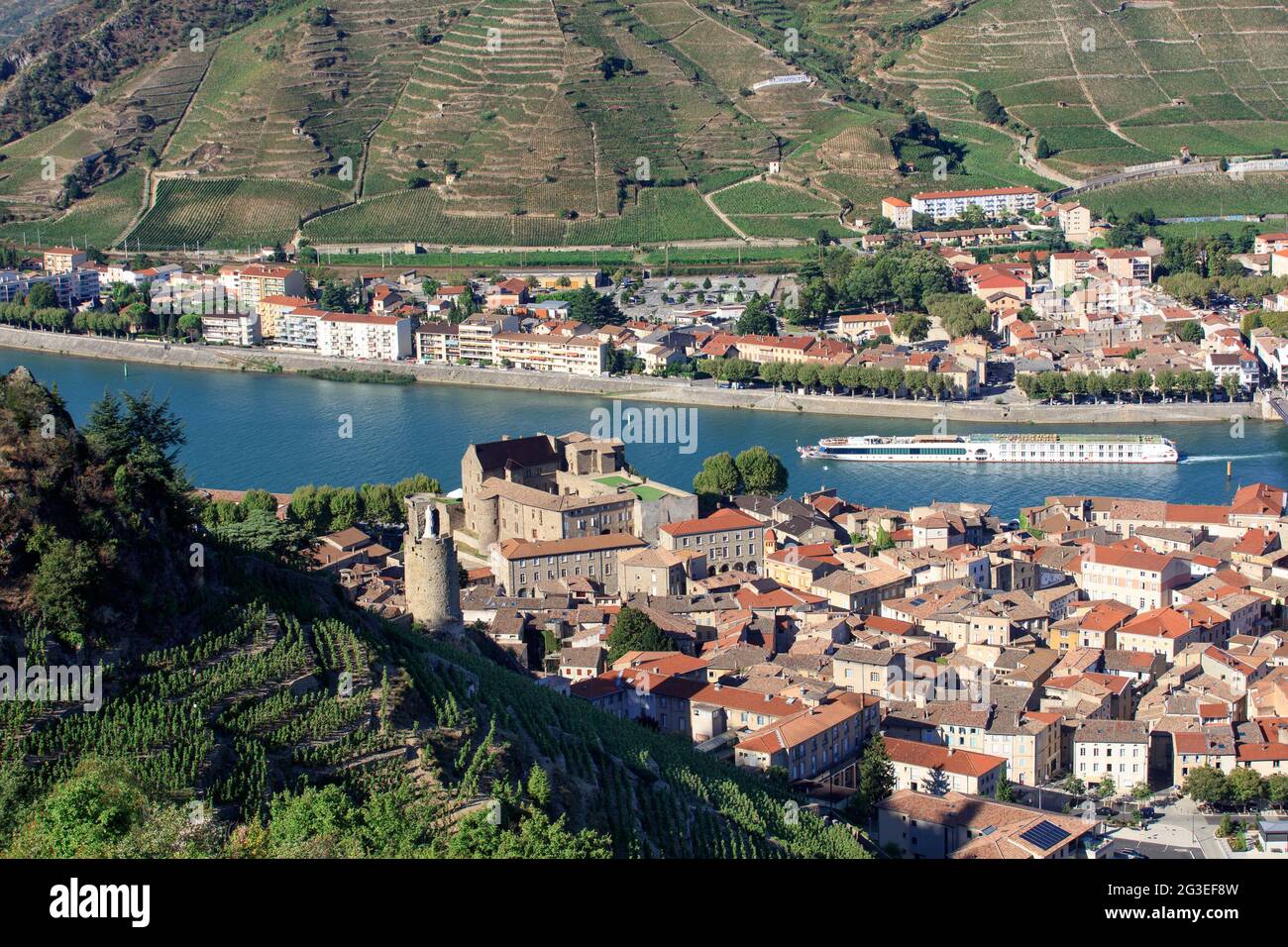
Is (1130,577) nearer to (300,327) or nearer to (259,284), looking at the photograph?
(300,327)

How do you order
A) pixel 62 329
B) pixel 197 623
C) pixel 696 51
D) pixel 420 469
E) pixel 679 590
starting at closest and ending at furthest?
pixel 197 623 → pixel 679 590 → pixel 420 469 → pixel 62 329 → pixel 696 51

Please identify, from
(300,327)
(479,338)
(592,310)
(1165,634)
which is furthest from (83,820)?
(300,327)

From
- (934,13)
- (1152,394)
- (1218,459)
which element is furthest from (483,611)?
(934,13)

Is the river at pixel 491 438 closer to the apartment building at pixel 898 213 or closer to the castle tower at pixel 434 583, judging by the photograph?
the castle tower at pixel 434 583

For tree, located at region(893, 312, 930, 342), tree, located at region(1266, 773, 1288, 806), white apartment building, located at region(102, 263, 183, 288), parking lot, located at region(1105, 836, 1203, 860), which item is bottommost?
parking lot, located at region(1105, 836, 1203, 860)

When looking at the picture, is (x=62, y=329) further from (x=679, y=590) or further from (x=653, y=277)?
(x=679, y=590)

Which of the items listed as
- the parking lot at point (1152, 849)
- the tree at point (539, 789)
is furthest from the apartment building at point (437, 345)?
the tree at point (539, 789)

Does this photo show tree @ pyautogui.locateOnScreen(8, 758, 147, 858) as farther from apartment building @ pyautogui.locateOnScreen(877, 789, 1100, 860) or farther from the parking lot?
the parking lot

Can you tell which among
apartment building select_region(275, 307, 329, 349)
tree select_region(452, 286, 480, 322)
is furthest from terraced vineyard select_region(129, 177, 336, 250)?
tree select_region(452, 286, 480, 322)
